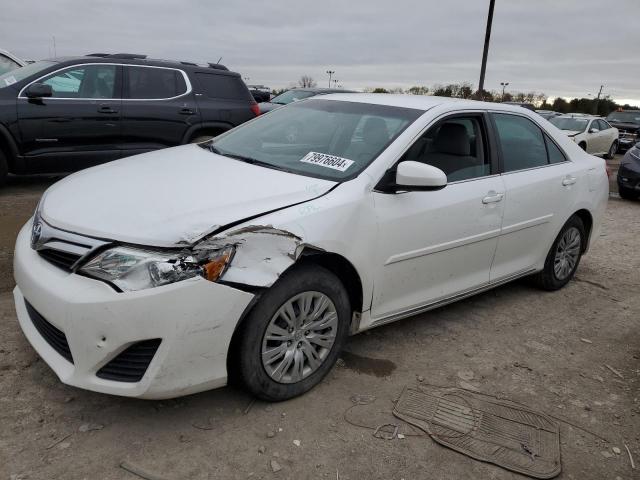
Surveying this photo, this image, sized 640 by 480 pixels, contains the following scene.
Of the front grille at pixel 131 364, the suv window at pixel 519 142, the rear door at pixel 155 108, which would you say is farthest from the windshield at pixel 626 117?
the front grille at pixel 131 364

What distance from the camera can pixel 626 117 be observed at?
72.0 feet

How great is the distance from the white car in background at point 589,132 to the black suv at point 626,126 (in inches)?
Result: 101

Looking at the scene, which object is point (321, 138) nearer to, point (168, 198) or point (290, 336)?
point (168, 198)

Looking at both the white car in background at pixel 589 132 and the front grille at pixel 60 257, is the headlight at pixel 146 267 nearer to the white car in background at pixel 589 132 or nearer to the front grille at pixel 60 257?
the front grille at pixel 60 257

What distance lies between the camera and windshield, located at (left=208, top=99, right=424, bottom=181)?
324 cm

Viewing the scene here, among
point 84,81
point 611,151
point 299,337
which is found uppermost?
point 84,81

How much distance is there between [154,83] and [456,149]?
5.04m

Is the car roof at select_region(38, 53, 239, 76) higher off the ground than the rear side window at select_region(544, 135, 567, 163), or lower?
higher

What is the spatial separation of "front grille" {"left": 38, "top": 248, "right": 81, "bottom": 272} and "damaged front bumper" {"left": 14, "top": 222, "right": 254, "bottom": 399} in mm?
33

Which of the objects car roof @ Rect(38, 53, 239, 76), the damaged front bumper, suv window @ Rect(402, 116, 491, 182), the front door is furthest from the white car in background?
the damaged front bumper

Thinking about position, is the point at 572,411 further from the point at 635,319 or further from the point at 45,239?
the point at 45,239

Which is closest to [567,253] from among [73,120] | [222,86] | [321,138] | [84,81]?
[321,138]

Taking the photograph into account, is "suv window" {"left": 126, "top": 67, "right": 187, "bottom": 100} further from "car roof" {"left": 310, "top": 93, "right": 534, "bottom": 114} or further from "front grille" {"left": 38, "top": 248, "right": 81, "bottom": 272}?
"front grille" {"left": 38, "top": 248, "right": 81, "bottom": 272}

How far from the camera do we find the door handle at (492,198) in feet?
12.1
